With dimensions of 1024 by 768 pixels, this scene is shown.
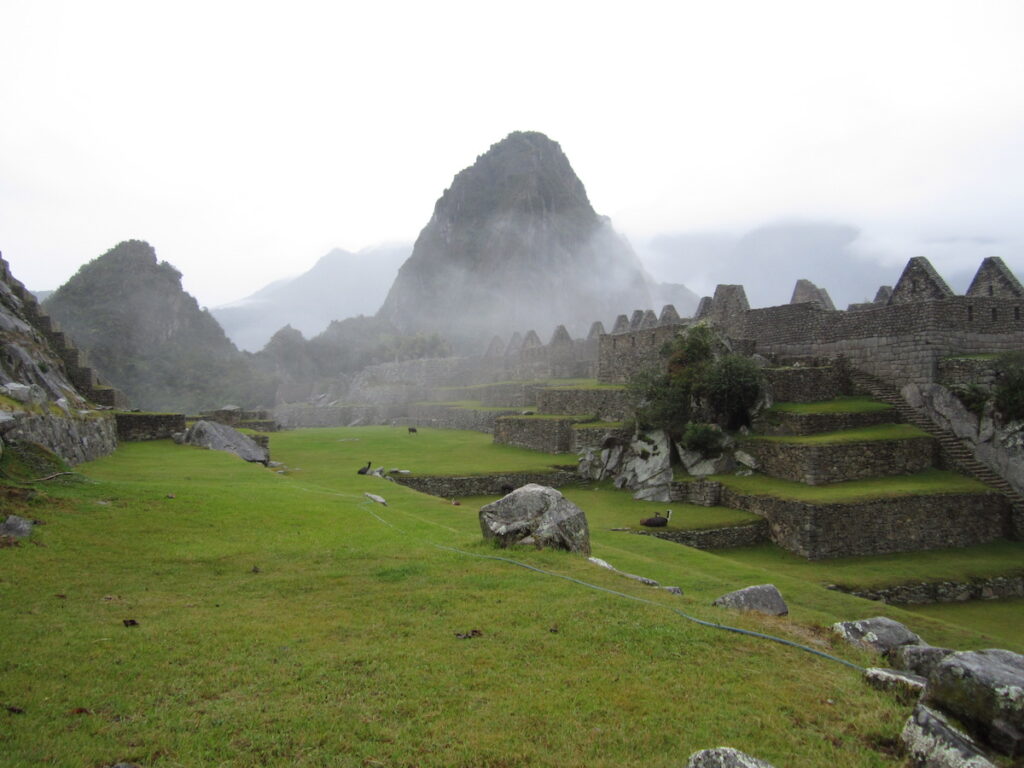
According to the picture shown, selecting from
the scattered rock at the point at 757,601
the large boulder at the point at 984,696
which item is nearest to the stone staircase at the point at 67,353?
the scattered rock at the point at 757,601

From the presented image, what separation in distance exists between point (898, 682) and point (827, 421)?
15195 mm

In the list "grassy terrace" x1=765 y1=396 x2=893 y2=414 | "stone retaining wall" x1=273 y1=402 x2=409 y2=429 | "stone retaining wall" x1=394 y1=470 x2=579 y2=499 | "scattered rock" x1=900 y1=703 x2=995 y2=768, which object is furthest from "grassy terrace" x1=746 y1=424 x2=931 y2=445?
"stone retaining wall" x1=273 y1=402 x2=409 y2=429

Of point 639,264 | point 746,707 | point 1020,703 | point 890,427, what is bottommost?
point 746,707

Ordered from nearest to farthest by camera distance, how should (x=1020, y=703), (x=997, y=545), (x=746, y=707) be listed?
(x=1020, y=703), (x=746, y=707), (x=997, y=545)

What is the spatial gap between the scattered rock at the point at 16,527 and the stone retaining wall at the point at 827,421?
1815 cm

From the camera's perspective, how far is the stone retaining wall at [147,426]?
21.8m

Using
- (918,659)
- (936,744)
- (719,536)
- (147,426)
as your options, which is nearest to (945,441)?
(719,536)

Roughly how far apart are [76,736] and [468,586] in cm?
418

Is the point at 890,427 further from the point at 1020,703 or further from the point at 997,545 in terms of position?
the point at 1020,703

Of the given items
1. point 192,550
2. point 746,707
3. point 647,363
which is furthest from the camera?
point 647,363

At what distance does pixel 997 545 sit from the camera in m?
15.6

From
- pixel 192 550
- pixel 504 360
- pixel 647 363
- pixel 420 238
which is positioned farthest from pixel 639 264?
pixel 192 550

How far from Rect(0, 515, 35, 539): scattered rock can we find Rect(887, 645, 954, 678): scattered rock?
32.0ft

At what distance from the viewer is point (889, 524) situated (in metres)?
15.3
